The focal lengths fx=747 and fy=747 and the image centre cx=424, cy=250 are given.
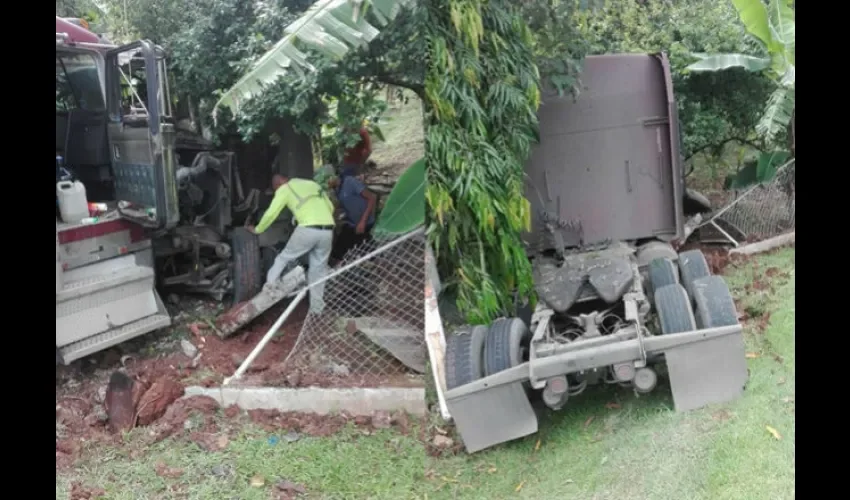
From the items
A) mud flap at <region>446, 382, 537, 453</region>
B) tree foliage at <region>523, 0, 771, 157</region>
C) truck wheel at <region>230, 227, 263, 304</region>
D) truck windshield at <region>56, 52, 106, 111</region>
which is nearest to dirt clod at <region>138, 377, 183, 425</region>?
mud flap at <region>446, 382, 537, 453</region>

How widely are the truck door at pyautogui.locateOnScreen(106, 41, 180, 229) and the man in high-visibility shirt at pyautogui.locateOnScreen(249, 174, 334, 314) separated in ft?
3.15

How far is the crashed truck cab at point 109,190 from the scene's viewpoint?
5.92 m

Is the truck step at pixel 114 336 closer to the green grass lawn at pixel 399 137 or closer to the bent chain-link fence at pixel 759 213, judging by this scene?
the green grass lawn at pixel 399 137

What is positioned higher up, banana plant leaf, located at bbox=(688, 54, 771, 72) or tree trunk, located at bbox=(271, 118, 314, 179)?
banana plant leaf, located at bbox=(688, 54, 771, 72)

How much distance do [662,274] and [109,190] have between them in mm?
4936

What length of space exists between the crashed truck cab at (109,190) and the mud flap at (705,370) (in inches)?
168

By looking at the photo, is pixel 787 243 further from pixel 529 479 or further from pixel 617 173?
pixel 529 479

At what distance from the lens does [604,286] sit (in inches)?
198

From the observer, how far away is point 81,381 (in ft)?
20.1

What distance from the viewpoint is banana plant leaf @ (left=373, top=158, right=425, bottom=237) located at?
7004 millimetres

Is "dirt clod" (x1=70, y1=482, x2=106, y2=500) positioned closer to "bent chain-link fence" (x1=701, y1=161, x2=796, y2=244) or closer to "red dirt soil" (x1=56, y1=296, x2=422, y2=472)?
"red dirt soil" (x1=56, y1=296, x2=422, y2=472)

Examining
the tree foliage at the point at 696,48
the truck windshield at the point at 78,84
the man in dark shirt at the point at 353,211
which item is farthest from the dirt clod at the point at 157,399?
the tree foliage at the point at 696,48

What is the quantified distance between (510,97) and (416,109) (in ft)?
9.35

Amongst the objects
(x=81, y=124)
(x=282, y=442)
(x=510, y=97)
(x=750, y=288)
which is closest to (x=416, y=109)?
(x=510, y=97)
